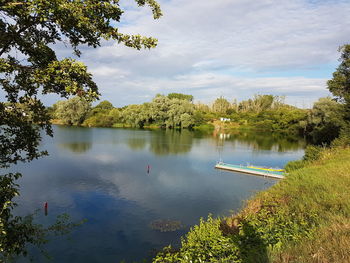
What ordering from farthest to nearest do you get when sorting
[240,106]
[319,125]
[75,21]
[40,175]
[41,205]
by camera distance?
[240,106], [319,125], [40,175], [41,205], [75,21]

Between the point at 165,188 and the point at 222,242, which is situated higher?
the point at 222,242

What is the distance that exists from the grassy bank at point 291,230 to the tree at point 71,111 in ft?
259

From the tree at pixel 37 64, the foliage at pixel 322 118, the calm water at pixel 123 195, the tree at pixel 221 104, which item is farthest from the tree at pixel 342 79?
the tree at pixel 221 104

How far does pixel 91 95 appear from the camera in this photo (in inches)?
204

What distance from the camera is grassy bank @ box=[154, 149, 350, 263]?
580cm

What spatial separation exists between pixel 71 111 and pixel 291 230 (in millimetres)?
84226

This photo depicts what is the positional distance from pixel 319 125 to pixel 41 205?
225 ft

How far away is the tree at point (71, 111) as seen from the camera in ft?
270

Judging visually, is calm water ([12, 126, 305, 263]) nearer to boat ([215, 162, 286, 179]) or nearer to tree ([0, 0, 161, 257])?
boat ([215, 162, 286, 179])

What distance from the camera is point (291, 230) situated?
7.85 m

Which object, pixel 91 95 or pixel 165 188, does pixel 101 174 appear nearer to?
pixel 165 188

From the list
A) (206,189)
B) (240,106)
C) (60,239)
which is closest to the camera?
(60,239)

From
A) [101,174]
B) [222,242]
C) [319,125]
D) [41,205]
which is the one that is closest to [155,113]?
[319,125]

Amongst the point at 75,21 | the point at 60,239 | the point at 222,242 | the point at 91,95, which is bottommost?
the point at 60,239
